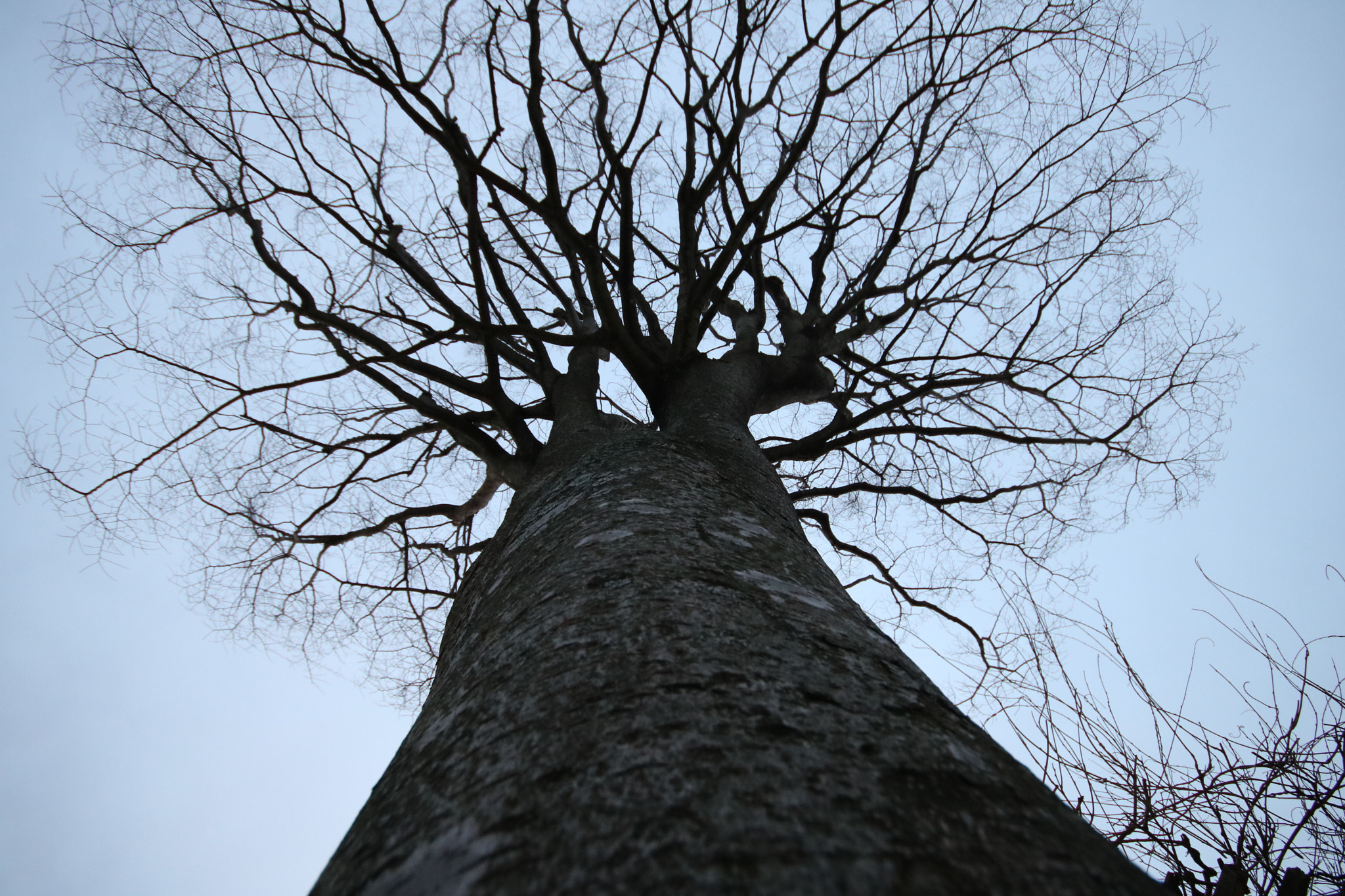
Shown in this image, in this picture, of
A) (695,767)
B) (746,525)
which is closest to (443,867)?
(695,767)

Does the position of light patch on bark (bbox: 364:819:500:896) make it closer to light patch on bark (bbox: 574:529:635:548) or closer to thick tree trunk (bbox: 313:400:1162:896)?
thick tree trunk (bbox: 313:400:1162:896)

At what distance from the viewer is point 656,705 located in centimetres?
73

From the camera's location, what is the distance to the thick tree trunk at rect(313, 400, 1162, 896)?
503 mm

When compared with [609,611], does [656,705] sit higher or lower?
lower

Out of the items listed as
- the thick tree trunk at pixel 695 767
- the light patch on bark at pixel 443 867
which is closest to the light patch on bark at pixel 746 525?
the thick tree trunk at pixel 695 767

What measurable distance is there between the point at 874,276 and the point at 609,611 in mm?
3457

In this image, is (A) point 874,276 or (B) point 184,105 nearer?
(B) point 184,105

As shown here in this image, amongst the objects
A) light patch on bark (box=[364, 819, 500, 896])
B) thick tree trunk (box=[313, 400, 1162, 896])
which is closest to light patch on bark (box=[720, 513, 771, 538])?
thick tree trunk (box=[313, 400, 1162, 896])

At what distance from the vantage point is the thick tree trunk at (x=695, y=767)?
50 centimetres

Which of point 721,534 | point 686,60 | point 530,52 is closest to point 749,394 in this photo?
point 686,60

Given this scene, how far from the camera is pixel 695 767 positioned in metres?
0.61

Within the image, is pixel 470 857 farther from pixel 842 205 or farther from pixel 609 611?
pixel 842 205

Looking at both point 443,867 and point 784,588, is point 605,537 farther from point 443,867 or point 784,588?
point 443,867

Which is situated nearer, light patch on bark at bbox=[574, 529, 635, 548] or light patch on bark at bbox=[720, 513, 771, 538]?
light patch on bark at bbox=[574, 529, 635, 548]
